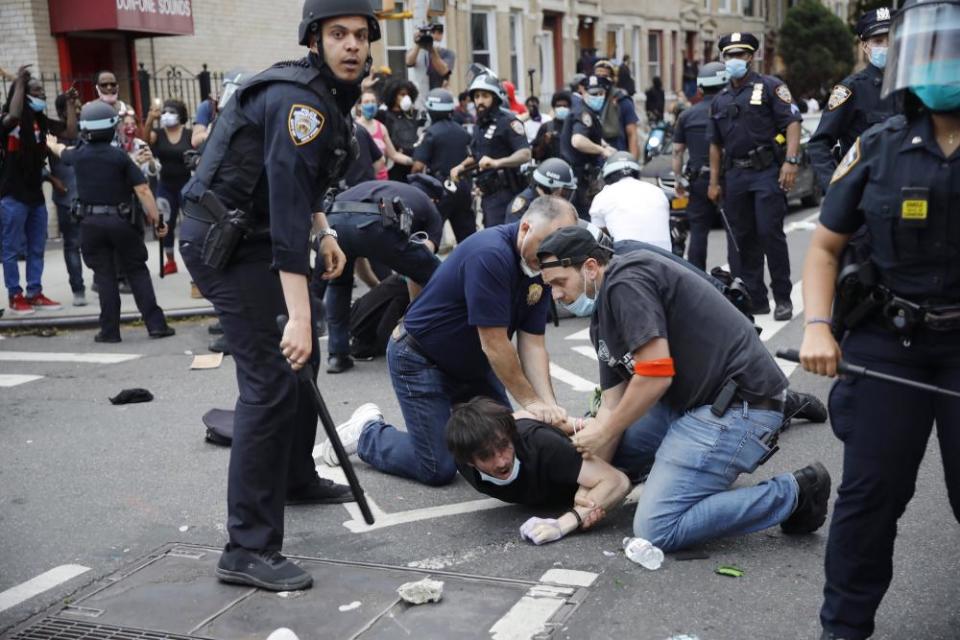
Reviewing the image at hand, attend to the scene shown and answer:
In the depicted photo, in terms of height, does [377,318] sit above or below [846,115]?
below

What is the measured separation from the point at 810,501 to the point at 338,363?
3.99 meters

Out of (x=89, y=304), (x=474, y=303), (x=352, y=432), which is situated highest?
(x=474, y=303)

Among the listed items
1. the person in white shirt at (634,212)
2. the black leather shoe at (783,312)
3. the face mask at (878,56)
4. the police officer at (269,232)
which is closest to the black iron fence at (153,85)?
the person in white shirt at (634,212)

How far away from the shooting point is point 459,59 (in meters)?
24.8

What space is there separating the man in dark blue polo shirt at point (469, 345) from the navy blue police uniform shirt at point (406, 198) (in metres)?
2.21

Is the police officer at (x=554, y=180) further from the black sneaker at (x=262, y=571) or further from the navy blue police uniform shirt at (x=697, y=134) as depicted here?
the black sneaker at (x=262, y=571)

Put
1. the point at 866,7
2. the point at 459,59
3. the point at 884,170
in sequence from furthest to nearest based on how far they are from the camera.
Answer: the point at 866,7 < the point at 459,59 < the point at 884,170

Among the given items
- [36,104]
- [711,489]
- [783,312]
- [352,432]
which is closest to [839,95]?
[783,312]

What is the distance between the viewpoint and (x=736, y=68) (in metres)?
8.78

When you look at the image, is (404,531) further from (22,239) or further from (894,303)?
(22,239)

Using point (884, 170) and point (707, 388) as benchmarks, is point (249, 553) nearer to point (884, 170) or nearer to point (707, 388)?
point (707, 388)

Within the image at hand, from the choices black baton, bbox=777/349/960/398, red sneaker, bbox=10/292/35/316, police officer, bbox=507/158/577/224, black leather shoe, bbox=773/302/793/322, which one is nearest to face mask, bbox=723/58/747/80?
police officer, bbox=507/158/577/224

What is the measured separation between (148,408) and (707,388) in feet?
12.7

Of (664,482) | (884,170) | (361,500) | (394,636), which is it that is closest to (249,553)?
(361,500)
